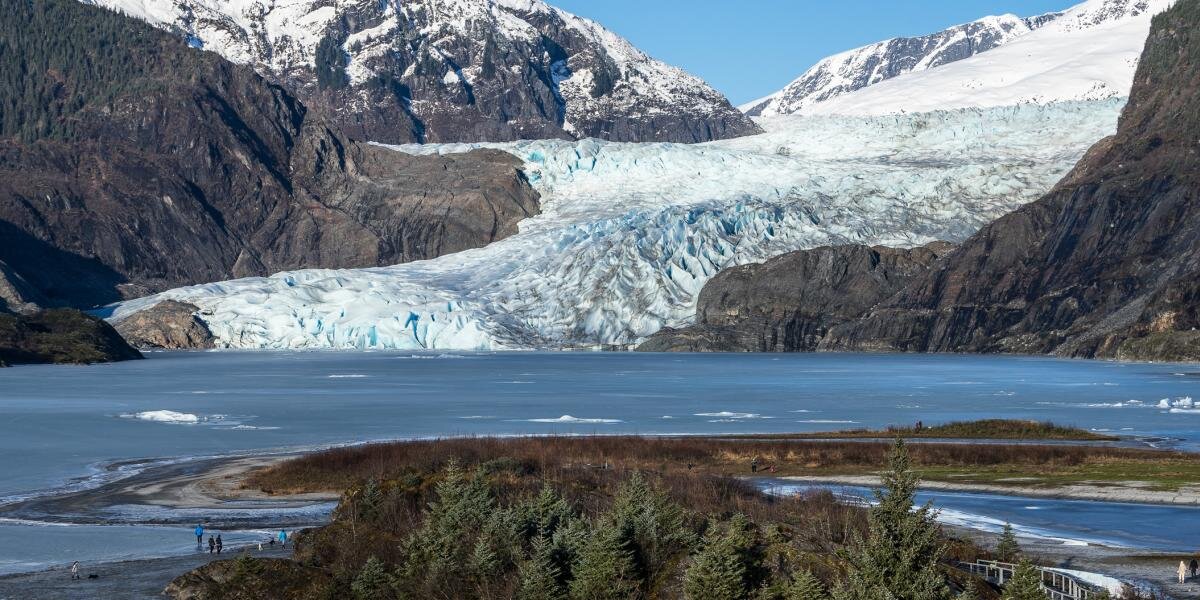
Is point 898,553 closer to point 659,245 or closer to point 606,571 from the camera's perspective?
point 606,571

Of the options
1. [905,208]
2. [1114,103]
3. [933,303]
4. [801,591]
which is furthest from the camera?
[1114,103]

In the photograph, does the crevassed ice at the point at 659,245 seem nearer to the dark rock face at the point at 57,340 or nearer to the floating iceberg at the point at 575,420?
the dark rock face at the point at 57,340

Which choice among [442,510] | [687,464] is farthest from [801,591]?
[687,464]

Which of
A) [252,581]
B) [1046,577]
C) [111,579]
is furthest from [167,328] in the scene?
[1046,577]

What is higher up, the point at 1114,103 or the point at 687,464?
the point at 1114,103

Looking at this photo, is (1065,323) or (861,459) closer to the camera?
(861,459)

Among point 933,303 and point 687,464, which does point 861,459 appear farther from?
point 933,303

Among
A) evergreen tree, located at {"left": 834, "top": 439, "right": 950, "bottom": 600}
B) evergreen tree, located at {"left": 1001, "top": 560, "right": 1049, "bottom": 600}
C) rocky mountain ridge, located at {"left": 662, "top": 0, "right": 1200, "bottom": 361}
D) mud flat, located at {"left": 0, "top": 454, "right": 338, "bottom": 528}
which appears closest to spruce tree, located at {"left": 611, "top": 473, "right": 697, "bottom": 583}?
evergreen tree, located at {"left": 834, "top": 439, "right": 950, "bottom": 600}
